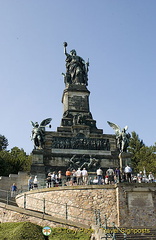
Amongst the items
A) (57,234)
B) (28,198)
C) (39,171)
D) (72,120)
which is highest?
(72,120)

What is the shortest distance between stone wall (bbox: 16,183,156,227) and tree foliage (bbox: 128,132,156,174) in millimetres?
21687

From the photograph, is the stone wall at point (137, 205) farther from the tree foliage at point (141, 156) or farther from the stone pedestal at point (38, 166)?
the tree foliage at point (141, 156)

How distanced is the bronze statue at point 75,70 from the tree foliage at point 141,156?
528 inches

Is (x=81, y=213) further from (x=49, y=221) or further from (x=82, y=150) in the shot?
(x=82, y=150)

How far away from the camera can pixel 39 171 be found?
2703 centimetres

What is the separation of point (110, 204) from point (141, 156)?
93.3 feet

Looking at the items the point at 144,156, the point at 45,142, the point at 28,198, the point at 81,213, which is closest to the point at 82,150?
the point at 45,142

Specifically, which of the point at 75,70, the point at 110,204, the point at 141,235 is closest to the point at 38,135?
the point at 75,70

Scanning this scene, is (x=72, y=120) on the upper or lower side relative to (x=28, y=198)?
upper

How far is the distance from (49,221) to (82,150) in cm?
1320

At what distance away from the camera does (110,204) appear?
1702 cm

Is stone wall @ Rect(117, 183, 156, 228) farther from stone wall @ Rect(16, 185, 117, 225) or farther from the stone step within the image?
the stone step

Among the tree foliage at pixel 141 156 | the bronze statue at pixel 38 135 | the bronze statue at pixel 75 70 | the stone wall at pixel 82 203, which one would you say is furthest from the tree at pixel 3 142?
the stone wall at pixel 82 203

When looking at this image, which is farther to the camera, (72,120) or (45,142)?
(72,120)
